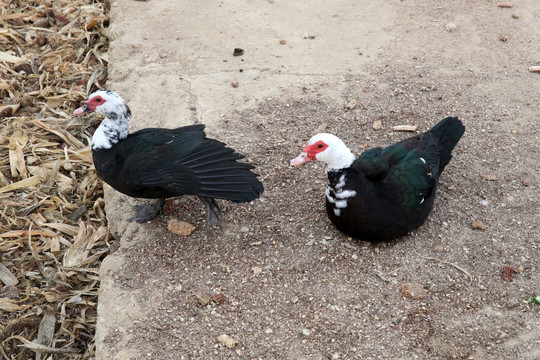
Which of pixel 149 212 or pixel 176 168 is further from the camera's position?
pixel 149 212

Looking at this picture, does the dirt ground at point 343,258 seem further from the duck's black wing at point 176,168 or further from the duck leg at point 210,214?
the duck's black wing at point 176,168

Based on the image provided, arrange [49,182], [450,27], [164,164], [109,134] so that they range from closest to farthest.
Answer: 1. [164,164]
2. [109,134]
3. [49,182]
4. [450,27]

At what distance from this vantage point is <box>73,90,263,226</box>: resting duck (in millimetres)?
3816

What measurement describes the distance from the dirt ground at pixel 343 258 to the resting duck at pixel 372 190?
0.19m

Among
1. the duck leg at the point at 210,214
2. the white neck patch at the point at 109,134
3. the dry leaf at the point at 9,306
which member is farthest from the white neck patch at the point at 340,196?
the dry leaf at the point at 9,306

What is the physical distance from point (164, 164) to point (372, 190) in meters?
1.39

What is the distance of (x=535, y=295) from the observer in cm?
364

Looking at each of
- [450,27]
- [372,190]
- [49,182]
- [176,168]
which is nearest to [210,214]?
[176,168]

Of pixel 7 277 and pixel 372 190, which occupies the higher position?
pixel 372 190

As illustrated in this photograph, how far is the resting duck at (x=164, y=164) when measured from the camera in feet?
12.5

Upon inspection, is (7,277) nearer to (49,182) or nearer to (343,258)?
(49,182)

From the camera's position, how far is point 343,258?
3.90 metres

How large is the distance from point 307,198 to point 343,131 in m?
0.92

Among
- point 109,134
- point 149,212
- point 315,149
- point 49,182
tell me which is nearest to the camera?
point 315,149
